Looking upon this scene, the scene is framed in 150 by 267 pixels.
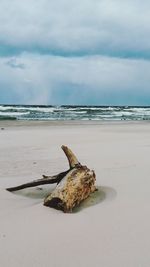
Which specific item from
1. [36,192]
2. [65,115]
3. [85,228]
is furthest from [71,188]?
[65,115]

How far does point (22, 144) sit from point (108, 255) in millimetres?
8148

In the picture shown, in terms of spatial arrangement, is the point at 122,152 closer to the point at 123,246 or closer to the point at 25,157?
the point at 25,157

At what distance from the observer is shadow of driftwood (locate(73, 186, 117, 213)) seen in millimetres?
3974

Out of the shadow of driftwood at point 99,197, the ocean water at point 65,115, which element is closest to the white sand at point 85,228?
the shadow of driftwood at point 99,197

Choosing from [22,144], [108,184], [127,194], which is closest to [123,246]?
[127,194]

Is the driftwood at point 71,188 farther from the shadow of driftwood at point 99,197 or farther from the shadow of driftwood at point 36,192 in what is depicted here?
the shadow of driftwood at point 36,192

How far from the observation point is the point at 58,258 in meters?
2.77

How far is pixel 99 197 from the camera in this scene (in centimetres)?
429

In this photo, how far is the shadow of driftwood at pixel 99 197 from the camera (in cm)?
397

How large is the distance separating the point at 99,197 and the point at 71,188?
0.56 meters

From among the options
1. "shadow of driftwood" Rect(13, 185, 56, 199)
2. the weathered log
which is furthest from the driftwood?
"shadow of driftwood" Rect(13, 185, 56, 199)

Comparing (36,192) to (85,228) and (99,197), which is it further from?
(85,228)

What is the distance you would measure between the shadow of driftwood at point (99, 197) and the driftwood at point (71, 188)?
0.05 metres

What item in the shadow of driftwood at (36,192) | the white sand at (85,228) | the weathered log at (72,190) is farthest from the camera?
the shadow of driftwood at (36,192)
